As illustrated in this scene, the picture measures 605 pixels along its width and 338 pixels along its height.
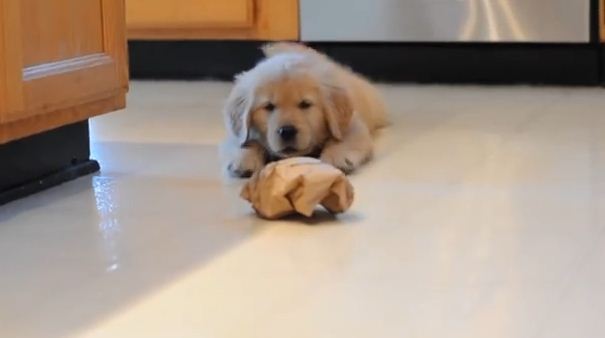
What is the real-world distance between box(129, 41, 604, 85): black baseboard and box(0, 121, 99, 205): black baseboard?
1.42 metres

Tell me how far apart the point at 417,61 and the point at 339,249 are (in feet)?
6.34

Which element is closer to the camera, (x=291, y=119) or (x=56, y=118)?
Result: (x=56, y=118)

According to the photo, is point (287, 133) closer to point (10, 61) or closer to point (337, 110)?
point (337, 110)

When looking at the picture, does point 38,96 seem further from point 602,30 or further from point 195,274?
point 602,30

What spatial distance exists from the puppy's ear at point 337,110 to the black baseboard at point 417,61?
1238mm

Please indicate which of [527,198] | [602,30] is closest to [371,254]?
[527,198]

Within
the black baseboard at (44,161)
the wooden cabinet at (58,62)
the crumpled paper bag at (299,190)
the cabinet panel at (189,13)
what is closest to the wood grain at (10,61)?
the wooden cabinet at (58,62)

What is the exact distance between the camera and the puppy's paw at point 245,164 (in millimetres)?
2146

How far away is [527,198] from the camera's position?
6.18 feet

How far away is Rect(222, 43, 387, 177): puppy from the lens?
84.9 inches

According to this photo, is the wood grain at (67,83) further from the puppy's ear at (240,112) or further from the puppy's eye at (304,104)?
the puppy's eye at (304,104)

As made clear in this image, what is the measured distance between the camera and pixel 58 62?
196 centimetres

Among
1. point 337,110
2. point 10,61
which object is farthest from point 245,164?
point 10,61

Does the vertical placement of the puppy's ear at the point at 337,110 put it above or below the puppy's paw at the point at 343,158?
above
